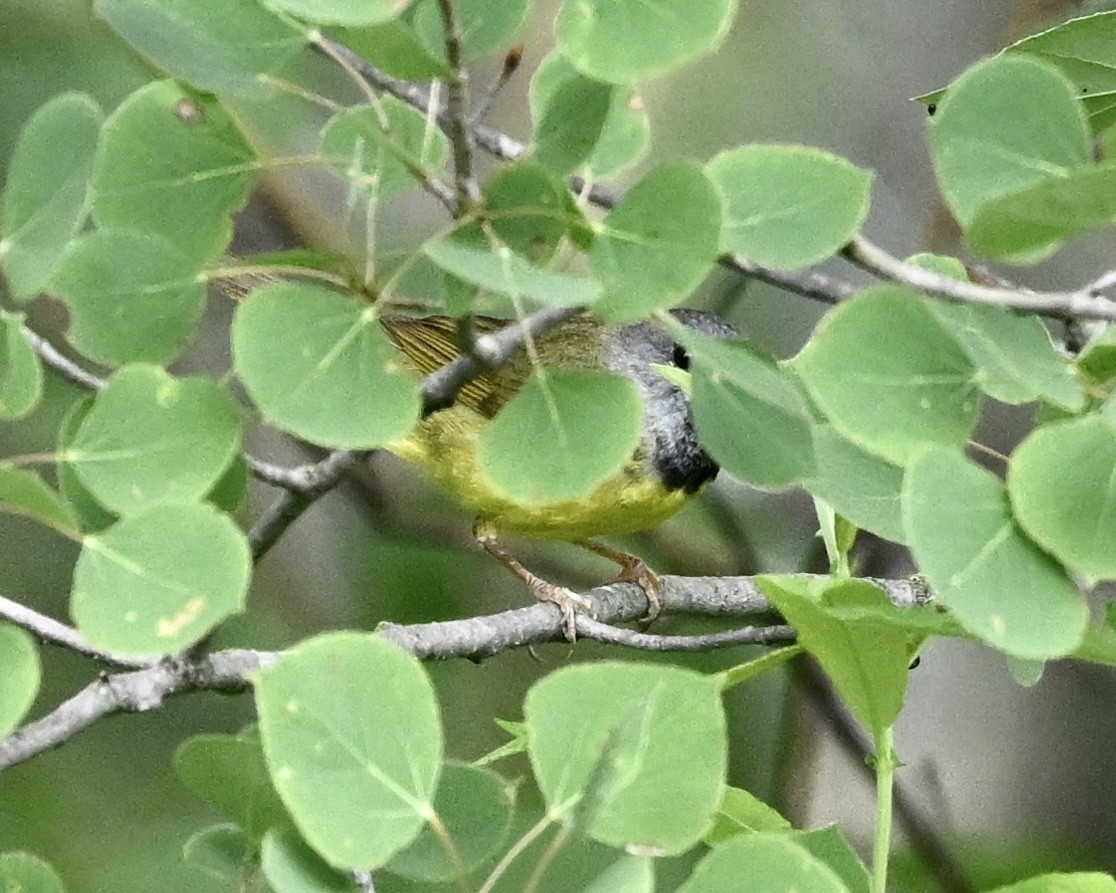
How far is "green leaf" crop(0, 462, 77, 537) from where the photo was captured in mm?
273

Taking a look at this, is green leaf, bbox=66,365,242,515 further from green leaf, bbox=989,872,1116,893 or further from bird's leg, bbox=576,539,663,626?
bird's leg, bbox=576,539,663,626

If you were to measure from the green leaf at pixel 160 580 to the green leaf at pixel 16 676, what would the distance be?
0.05 ft

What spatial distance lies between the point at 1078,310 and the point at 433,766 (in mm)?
186

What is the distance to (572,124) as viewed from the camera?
11.6 inches

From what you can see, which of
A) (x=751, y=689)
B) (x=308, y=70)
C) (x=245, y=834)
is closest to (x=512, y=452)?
(x=245, y=834)

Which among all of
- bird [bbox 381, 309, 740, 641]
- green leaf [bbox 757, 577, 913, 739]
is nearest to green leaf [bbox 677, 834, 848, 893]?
green leaf [bbox 757, 577, 913, 739]

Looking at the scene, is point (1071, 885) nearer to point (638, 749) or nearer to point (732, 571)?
point (638, 749)

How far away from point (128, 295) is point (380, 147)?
0.24 ft

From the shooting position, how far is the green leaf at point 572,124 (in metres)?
0.29

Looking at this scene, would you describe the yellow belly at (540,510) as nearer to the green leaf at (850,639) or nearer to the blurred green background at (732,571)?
the blurred green background at (732,571)

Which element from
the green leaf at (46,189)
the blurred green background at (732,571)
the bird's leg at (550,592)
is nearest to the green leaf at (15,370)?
the green leaf at (46,189)

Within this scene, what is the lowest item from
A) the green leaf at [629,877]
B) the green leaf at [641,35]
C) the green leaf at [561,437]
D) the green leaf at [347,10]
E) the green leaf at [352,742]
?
the green leaf at [629,877]

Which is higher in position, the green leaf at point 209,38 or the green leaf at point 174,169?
the green leaf at point 209,38

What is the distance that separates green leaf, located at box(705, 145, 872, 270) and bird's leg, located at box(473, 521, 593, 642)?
0.51 m
